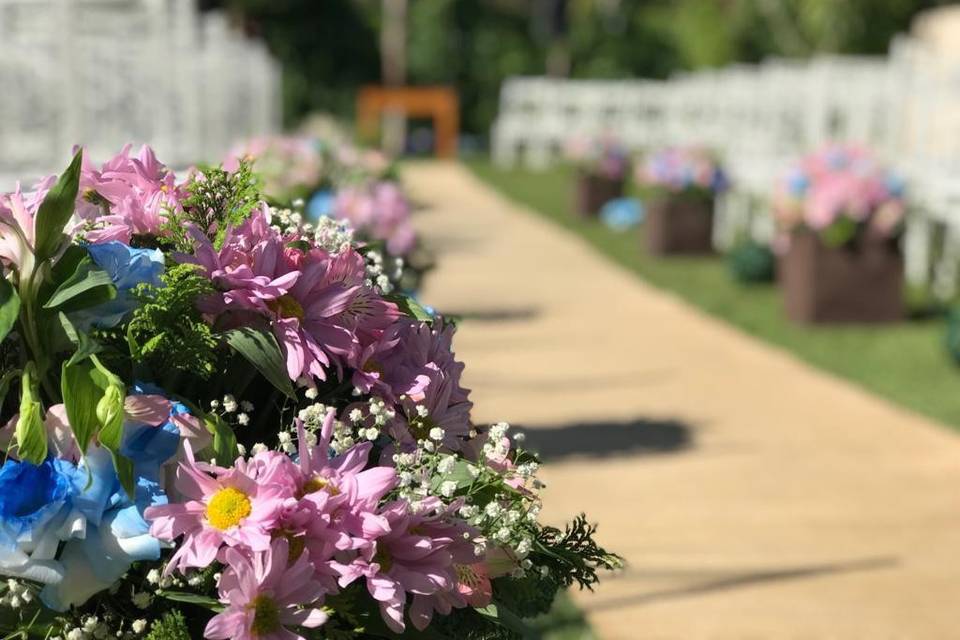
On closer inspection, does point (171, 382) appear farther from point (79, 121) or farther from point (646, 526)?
point (79, 121)

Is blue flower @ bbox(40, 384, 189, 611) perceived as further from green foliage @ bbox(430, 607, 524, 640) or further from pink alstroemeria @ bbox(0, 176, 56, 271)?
green foliage @ bbox(430, 607, 524, 640)

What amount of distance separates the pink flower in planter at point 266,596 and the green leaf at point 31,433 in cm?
23

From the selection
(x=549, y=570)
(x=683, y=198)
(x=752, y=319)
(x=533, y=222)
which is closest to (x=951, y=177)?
(x=752, y=319)

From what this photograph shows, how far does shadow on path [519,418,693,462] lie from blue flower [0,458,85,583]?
423cm

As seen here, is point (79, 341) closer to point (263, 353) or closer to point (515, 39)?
point (263, 353)

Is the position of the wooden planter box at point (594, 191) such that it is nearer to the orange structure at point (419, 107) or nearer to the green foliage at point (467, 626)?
the orange structure at point (419, 107)

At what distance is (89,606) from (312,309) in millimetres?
428

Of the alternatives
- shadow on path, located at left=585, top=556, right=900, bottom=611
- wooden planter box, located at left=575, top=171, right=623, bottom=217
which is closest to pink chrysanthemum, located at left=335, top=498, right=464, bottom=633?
shadow on path, located at left=585, top=556, right=900, bottom=611

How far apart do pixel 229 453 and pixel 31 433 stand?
0.22 metres

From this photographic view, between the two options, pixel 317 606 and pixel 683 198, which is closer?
pixel 317 606

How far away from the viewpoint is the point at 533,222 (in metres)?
16.0

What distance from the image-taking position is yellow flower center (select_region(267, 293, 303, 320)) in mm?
1832

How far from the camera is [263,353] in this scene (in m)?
1.76

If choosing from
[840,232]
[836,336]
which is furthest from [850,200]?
[836,336]
